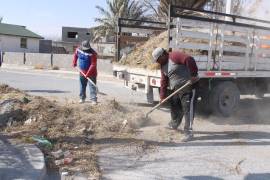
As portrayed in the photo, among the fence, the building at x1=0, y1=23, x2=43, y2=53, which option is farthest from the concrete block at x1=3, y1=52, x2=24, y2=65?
the building at x1=0, y1=23, x2=43, y2=53

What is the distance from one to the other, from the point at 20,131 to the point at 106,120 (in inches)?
62.8

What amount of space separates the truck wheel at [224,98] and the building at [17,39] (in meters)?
38.2

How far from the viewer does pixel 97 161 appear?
257 inches

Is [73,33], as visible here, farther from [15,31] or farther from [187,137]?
[187,137]

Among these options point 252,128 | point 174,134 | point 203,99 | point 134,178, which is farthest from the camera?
point 203,99

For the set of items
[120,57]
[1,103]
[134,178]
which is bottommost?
[134,178]

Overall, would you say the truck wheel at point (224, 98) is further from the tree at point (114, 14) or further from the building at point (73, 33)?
the building at point (73, 33)

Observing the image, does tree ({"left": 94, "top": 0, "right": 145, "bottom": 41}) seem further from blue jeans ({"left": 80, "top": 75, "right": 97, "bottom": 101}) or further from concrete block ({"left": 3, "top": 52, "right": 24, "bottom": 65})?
blue jeans ({"left": 80, "top": 75, "right": 97, "bottom": 101})

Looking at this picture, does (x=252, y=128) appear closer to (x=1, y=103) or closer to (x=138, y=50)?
(x=138, y=50)

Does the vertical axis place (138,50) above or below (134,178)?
above

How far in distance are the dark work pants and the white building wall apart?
38.4 meters

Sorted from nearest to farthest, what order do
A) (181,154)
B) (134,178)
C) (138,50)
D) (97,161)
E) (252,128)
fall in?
(134,178) → (97,161) → (181,154) → (252,128) → (138,50)

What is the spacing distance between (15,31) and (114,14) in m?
12.2

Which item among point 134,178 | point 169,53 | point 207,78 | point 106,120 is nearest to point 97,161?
point 134,178
